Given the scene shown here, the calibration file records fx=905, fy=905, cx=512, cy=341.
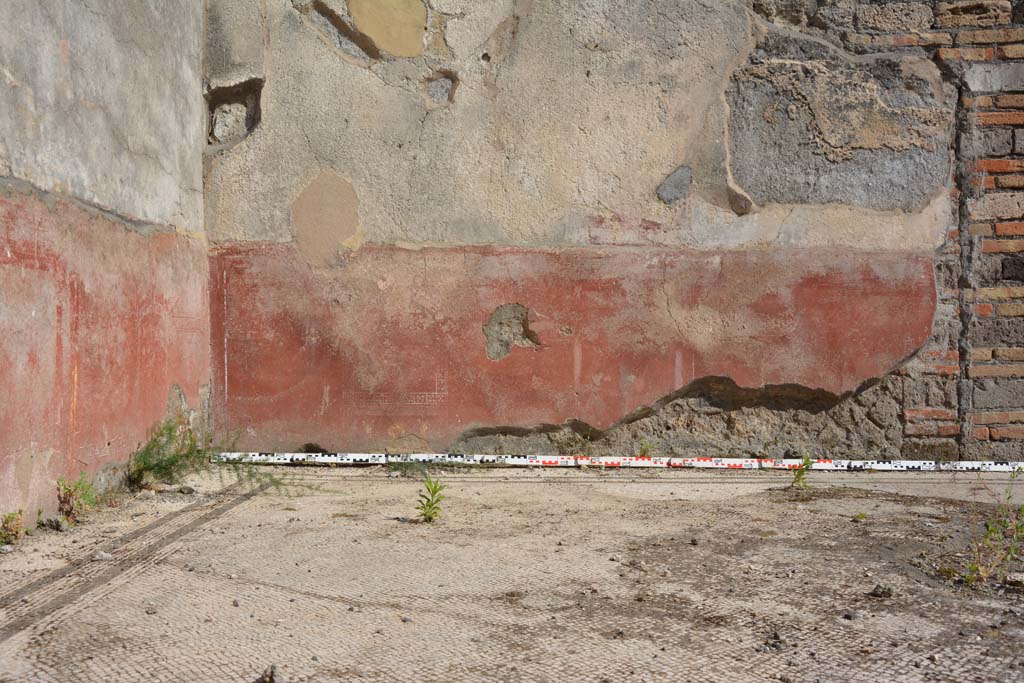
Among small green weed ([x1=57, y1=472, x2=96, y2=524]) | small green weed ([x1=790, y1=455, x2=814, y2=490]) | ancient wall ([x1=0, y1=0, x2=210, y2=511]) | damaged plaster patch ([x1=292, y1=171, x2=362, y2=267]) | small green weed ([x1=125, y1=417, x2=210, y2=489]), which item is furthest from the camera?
damaged plaster patch ([x1=292, y1=171, x2=362, y2=267])

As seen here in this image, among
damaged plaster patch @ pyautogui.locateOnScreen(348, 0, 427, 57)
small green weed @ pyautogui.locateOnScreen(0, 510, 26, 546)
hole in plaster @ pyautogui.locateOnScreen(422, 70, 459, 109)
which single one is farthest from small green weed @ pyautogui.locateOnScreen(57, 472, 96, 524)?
damaged plaster patch @ pyautogui.locateOnScreen(348, 0, 427, 57)

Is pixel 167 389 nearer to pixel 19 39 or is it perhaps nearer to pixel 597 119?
pixel 19 39

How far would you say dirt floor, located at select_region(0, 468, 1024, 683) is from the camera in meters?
2.02

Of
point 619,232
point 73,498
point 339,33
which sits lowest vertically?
point 73,498

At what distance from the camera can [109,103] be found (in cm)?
395

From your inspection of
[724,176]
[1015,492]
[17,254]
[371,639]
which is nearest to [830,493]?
[1015,492]

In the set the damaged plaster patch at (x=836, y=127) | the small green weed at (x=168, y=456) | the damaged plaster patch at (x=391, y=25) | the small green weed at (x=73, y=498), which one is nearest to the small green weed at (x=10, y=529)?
the small green weed at (x=73, y=498)

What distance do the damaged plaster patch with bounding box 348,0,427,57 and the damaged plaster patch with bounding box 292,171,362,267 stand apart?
2.89ft

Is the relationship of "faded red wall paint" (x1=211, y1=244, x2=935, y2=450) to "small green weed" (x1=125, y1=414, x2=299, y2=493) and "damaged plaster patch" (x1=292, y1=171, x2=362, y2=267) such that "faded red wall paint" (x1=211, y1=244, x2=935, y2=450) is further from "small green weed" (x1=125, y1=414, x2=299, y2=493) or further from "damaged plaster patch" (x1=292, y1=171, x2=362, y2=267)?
"small green weed" (x1=125, y1=414, x2=299, y2=493)

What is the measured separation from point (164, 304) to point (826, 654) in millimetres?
3599

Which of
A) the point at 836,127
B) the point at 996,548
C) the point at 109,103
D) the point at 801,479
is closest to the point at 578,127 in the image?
the point at 836,127

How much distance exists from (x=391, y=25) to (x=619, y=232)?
176cm

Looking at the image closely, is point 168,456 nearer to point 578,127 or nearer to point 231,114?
point 231,114

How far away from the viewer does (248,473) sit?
4.73 metres
